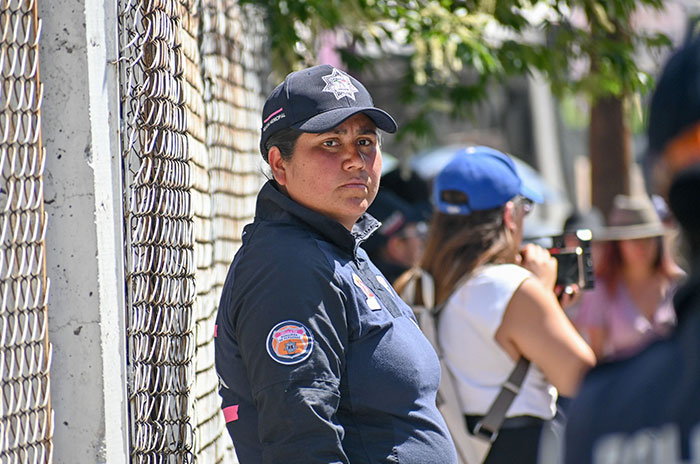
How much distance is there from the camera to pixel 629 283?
652cm

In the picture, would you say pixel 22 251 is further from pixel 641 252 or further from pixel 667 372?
pixel 641 252

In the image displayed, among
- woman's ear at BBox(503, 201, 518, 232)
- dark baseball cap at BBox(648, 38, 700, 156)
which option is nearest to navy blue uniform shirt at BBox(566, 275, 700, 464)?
dark baseball cap at BBox(648, 38, 700, 156)

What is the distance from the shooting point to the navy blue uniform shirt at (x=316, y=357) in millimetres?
2389

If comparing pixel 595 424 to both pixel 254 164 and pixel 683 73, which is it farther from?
pixel 254 164

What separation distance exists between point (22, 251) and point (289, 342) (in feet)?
2.27

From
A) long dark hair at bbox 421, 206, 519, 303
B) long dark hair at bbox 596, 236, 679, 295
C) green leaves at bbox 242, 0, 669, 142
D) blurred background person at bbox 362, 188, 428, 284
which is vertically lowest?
long dark hair at bbox 596, 236, 679, 295

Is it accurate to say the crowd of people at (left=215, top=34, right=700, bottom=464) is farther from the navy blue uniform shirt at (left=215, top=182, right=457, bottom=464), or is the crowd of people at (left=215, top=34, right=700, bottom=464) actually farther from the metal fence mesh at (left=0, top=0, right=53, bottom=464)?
the metal fence mesh at (left=0, top=0, right=53, bottom=464)

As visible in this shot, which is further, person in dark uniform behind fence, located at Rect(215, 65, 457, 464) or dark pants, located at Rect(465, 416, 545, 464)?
dark pants, located at Rect(465, 416, 545, 464)

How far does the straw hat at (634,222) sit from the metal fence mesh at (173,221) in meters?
3.41

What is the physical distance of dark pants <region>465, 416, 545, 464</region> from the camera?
354cm

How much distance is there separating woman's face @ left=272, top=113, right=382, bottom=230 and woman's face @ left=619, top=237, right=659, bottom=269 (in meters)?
4.19

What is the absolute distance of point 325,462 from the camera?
2361 millimetres

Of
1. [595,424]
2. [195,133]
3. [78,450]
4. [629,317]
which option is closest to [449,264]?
[195,133]

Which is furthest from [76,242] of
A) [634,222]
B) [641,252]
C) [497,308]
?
[634,222]
